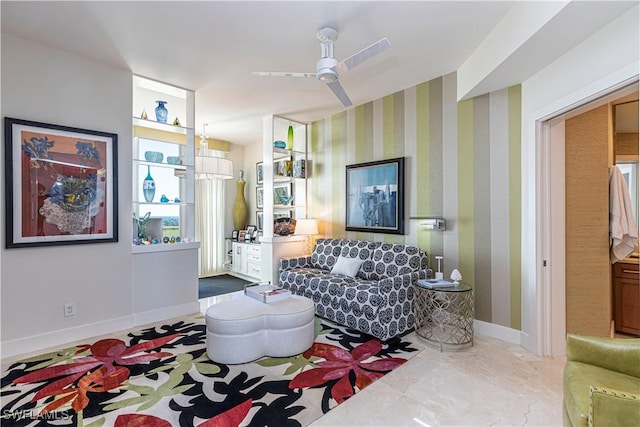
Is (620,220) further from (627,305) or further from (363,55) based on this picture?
(363,55)

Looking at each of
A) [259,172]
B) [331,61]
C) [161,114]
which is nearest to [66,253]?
[161,114]

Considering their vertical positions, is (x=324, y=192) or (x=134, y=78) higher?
(x=134, y=78)

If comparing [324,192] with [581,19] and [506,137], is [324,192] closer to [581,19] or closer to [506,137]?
[506,137]

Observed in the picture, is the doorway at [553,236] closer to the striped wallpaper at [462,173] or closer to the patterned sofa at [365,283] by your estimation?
the striped wallpaper at [462,173]

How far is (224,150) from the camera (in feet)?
21.8

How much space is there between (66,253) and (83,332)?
0.82 m

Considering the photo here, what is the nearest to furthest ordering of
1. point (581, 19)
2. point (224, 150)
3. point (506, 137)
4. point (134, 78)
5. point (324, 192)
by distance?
point (581, 19) < point (506, 137) < point (134, 78) < point (324, 192) < point (224, 150)

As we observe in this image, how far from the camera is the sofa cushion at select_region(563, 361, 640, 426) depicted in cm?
138

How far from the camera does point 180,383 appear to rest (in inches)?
89.4

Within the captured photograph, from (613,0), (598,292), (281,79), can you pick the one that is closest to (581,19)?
(613,0)

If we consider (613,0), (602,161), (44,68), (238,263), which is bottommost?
(238,263)

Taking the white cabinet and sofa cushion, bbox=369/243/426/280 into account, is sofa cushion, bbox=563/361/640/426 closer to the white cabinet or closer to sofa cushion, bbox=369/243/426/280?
sofa cushion, bbox=369/243/426/280

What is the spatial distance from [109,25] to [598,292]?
4935mm

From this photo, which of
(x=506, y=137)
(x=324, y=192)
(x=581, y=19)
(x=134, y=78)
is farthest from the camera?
(x=324, y=192)
